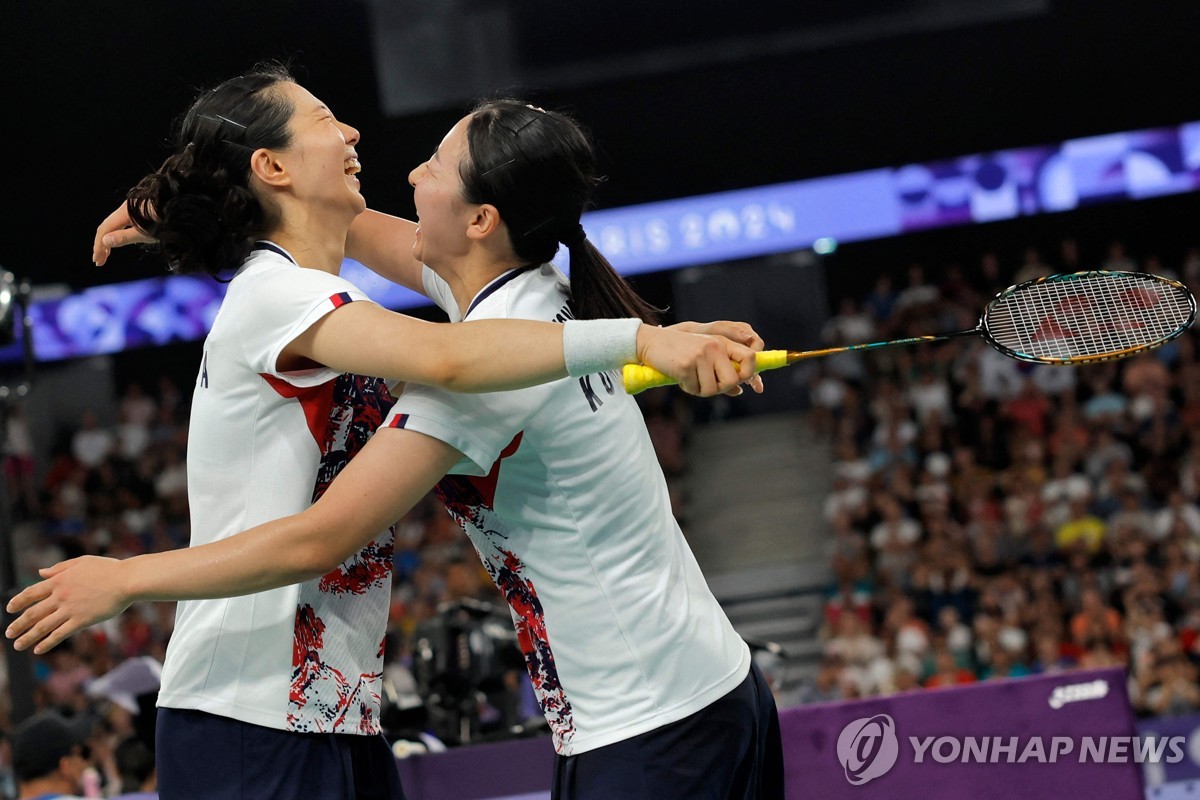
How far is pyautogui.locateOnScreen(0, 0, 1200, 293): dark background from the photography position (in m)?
11.8

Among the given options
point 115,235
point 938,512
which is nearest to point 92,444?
point 938,512

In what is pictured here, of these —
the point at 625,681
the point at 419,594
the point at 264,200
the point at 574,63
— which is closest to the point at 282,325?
the point at 264,200

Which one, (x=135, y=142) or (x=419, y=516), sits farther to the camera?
(x=419, y=516)

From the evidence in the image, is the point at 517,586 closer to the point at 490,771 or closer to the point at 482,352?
the point at 482,352

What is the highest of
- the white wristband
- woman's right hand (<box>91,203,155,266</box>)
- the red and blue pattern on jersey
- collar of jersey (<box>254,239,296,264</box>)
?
woman's right hand (<box>91,203,155,266</box>)

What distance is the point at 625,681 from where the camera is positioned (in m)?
2.04

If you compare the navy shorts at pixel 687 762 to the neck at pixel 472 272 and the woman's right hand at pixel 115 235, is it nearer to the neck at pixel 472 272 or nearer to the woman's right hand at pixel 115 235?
the neck at pixel 472 272

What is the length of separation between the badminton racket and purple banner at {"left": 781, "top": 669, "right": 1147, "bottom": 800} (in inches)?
44.7

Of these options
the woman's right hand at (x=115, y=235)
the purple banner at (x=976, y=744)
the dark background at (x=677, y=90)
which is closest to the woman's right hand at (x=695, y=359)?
the woman's right hand at (x=115, y=235)

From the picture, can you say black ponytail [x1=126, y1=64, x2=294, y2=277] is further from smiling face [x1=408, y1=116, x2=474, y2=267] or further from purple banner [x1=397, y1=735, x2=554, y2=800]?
purple banner [x1=397, y1=735, x2=554, y2=800]

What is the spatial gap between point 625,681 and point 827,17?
38.3 feet

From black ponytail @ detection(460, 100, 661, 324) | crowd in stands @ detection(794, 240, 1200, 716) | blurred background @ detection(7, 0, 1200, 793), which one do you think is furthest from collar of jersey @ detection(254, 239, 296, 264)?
blurred background @ detection(7, 0, 1200, 793)

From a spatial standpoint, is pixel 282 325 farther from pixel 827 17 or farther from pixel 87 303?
pixel 87 303

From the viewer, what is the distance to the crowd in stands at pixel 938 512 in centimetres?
974
